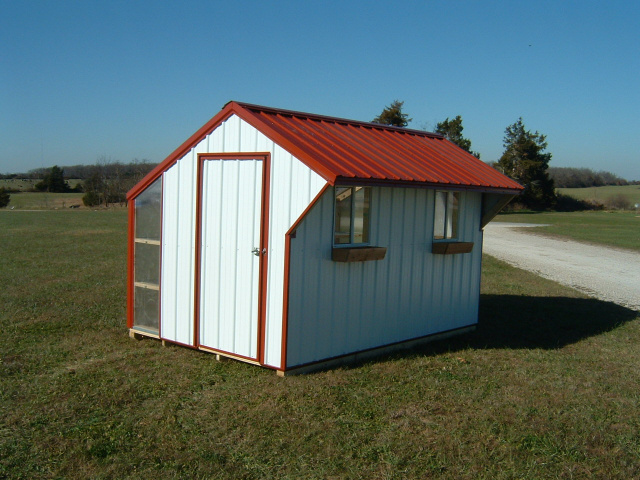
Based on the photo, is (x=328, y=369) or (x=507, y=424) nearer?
(x=507, y=424)

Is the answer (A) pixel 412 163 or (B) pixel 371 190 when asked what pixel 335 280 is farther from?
(A) pixel 412 163

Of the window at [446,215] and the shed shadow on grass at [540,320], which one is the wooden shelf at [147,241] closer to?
the window at [446,215]

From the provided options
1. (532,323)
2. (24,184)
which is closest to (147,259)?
(532,323)

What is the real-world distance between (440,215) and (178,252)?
3.67m

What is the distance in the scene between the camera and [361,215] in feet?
23.9

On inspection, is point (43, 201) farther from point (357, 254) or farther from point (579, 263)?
point (357, 254)

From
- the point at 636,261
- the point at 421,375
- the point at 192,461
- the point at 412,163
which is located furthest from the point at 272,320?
the point at 636,261

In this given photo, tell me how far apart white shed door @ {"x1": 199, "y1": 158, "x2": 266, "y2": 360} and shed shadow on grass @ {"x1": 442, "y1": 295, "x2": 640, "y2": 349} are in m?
3.32

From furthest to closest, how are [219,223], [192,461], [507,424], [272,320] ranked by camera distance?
[219,223], [272,320], [507,424], [192,461]

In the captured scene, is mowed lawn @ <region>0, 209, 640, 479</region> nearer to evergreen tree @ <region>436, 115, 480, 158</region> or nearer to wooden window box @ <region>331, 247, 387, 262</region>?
wooden window box @ <region>331, 247, 387, 262</region>

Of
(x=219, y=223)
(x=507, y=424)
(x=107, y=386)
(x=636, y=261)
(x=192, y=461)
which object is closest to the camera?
(x=192, y=461)

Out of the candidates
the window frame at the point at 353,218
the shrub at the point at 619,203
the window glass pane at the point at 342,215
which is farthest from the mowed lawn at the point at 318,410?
the shrub at the point at 619,203

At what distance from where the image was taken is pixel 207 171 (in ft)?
23.7

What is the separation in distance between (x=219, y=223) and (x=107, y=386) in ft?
7.13
